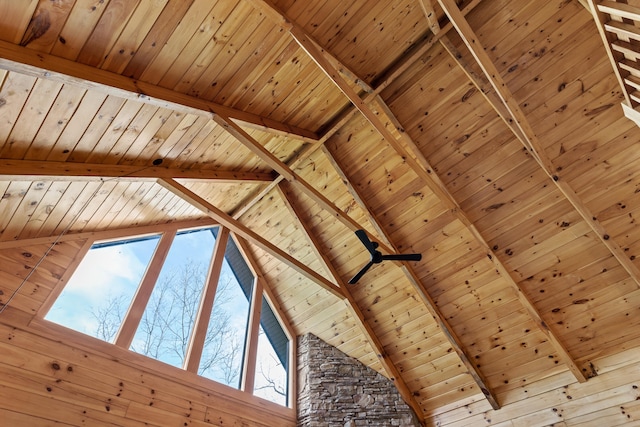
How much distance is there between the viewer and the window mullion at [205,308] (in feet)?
13.3

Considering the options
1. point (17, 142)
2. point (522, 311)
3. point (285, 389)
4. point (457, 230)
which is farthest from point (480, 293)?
point (17, 142)

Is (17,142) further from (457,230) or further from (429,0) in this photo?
(457,230)

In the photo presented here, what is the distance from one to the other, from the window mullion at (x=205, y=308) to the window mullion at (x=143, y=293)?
56 centimetres

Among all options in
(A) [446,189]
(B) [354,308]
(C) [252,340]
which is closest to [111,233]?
(C) [252,340]

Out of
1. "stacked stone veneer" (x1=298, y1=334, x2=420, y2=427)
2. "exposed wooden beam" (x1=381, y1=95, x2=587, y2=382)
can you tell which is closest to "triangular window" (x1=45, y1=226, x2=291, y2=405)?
"stacked stone veneer" (x1=298, y1=334, x2=420, y2=427)

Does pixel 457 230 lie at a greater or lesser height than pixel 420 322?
greater

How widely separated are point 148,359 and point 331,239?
2207mm

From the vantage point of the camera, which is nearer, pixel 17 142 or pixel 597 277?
pixel 17 142

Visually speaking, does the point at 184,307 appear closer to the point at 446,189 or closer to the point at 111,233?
the point at 111,233

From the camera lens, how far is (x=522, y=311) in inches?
161

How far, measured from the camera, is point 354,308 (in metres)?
4.65

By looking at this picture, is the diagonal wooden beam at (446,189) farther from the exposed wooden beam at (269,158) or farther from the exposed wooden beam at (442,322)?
the exposed wooden beam at (269,158)

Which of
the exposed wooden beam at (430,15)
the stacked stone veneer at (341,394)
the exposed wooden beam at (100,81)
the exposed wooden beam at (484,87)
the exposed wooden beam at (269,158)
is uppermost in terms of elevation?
the exposed wooden beam at (430,15)

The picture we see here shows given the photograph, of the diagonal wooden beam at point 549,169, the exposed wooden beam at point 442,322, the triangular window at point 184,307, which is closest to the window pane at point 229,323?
the triangular window at point 184,307
